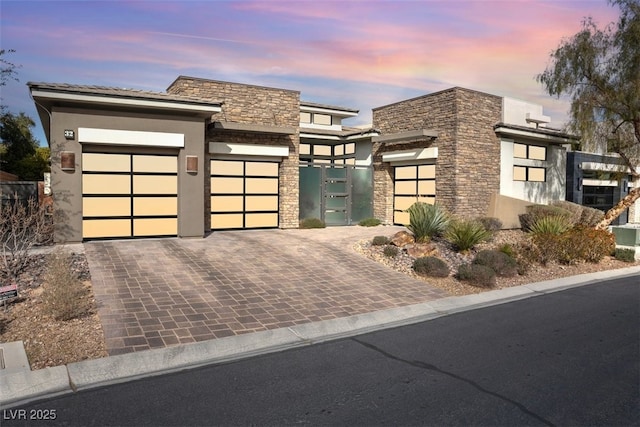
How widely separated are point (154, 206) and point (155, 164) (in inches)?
49.3

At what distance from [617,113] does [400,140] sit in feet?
27.4

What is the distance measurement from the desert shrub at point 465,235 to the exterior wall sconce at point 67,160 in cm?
1059

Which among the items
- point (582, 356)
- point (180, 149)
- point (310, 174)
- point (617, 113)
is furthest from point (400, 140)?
point (582, 356)

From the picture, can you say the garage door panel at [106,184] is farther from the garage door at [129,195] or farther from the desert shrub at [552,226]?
the desert shrub at [552,226]

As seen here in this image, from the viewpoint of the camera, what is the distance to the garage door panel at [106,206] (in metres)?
12.9

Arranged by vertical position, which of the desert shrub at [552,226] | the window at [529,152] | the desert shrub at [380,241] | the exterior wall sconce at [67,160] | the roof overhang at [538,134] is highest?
the roof overhang at [538,134]

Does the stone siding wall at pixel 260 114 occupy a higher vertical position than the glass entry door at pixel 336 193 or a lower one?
higher

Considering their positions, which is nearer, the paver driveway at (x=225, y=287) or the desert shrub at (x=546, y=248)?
the paver driveway at (x=225, y=287)

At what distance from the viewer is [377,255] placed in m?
12.7

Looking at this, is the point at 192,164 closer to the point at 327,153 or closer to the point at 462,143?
the point at 462,143

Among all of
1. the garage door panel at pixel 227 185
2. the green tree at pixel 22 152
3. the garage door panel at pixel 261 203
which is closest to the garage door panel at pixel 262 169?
the garage door panel at pixel 227 185

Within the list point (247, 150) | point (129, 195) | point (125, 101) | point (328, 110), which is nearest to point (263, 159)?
point (247, 150)

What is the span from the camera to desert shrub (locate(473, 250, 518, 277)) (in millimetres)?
11492

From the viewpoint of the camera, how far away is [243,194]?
54.5 ft
